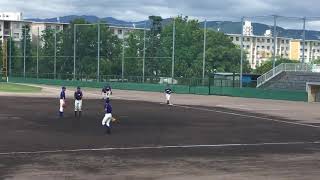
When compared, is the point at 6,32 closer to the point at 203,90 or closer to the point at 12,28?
the point at 12,28

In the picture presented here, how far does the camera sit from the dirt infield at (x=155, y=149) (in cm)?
1349

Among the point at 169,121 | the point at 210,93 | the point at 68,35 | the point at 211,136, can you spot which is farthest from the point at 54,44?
the point at 211,136

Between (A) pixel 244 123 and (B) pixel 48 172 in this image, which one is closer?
(B) pixel 48 172

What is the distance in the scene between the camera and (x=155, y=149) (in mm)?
18203

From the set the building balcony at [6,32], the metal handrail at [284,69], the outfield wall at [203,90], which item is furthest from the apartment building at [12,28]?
the metal handrail at [284,69]

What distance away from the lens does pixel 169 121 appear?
2938 centimetres

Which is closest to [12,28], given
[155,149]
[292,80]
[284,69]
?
[284,69]

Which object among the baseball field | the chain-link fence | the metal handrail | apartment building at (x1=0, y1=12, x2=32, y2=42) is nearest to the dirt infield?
the baseball field

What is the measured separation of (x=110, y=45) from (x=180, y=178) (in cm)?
9669

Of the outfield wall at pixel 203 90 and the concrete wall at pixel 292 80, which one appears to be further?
the concrete wall at pixel 292 80

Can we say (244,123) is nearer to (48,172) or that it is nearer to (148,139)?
(148,139)

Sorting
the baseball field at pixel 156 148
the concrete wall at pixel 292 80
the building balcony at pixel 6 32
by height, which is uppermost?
the building balcony at pixel 6 32

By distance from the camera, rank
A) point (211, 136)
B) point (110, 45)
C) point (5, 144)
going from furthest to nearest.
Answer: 1. point (110, 45)
2. point (211, 136)
3. point (5, 144)

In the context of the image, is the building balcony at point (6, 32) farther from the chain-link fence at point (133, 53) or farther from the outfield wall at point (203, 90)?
the outfield wall at point (203, 90)
